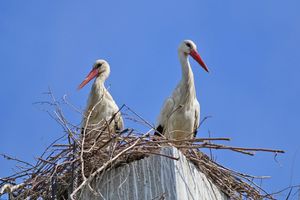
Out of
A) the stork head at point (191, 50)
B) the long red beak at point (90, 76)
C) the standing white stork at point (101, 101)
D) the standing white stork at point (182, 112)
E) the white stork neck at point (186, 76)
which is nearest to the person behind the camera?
the standing white stork at point (182, 112)

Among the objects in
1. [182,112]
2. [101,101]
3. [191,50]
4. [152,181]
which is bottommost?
[152,181]

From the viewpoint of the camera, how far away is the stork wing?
298 inches

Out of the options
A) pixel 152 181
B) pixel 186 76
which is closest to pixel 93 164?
pixel 152 181

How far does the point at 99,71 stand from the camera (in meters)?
9.20

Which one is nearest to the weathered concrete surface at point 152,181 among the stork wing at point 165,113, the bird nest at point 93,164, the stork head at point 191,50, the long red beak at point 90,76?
the bird nest at point 93,164

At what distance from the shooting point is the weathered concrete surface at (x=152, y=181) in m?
4.56

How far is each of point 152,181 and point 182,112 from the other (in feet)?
9.91

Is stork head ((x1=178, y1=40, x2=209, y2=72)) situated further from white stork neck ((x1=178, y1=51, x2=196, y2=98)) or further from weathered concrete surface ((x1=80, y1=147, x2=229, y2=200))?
weathered concrete surface ((x1=80, y1=147, x2=229, y2=200))

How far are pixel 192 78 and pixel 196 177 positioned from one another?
332 cm

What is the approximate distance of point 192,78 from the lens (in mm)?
8102

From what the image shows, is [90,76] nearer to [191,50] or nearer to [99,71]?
[99,71]

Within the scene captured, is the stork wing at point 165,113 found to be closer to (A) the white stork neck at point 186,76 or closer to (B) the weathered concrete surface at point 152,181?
(A) the white stork neck at point 186,76

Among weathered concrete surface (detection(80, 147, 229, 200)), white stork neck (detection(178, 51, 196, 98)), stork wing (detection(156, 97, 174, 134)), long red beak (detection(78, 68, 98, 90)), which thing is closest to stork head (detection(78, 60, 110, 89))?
long red beak (detection(78, 68, 98, 90))

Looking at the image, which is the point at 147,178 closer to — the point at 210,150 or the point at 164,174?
the point at 164,174
